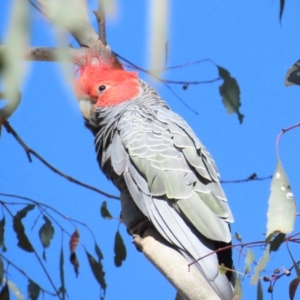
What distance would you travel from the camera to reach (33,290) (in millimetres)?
2262

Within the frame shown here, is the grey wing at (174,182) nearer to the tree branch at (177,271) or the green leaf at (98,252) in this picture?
the tree branch at (177,271)

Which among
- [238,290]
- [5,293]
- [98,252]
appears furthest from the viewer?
[98,252]

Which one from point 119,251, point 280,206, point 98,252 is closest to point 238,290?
point 280,206

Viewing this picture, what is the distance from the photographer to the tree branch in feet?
3.98

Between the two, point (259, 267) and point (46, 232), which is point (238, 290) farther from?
point (46, 232)

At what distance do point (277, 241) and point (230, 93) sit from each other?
0.88 m

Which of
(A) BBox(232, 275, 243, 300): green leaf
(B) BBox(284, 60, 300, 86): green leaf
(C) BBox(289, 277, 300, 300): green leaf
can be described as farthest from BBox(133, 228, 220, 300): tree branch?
(B) BBox(284, 60, 300, 86): green leaf

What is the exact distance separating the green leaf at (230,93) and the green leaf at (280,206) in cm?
70

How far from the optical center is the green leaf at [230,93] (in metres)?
1.92

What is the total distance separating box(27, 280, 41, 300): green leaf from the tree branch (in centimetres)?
88

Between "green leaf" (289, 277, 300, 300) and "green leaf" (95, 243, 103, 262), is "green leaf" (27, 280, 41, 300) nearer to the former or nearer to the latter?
"green leaf" (95, 243, 103, 262)

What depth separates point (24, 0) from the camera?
0.64 metres

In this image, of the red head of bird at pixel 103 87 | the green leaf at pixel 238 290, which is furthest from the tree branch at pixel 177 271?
the red head of bird at pixel 103 87

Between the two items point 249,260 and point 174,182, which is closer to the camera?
point 249,260
